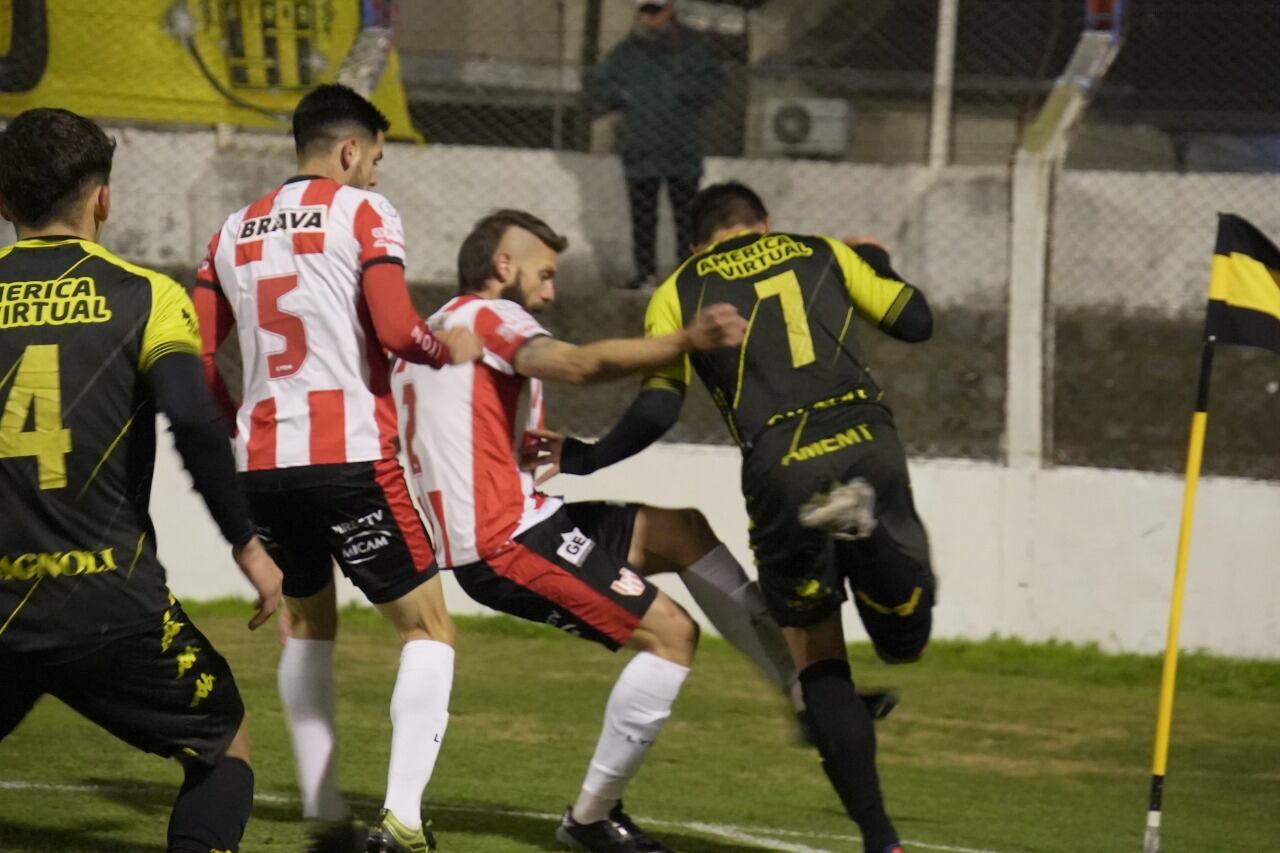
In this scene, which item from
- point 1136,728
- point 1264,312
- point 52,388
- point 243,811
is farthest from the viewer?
point 1136,728

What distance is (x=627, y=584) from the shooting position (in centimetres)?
565

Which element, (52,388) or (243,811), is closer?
(52,388)

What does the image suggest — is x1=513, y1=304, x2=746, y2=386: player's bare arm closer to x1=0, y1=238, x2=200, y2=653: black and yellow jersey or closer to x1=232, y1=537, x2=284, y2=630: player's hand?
x1=232, y1=537, x2=284, y2=630: player's hand

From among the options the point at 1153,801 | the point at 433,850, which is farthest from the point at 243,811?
the point at 1153,801

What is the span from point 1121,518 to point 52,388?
24.0ft

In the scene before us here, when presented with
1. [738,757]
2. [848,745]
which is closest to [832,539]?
[848,745]

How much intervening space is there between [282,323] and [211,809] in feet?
5.10

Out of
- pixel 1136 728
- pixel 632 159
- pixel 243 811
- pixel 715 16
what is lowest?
pixel 1136 728

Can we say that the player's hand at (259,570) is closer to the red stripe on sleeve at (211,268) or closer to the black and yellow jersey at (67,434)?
the black and yellow jersey at (67,434)

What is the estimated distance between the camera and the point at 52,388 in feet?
12.9

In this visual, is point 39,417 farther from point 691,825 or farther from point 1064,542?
point 1064,542

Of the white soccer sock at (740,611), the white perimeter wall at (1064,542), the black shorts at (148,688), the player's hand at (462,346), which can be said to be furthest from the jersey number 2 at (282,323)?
the white perimeter wall at (1064,542)

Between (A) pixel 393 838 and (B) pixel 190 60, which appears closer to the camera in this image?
(A) pixel 393 838

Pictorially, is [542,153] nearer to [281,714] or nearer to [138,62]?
[138,62]
